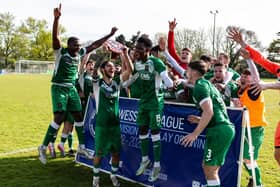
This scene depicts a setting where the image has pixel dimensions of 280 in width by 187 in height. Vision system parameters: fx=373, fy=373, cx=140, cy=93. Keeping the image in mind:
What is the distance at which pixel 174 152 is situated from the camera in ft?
20.3

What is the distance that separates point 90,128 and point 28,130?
15.0 ft

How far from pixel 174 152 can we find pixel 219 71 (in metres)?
1.58

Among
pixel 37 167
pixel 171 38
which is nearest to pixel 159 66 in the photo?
pixel 171 38

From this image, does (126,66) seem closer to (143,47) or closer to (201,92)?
(143,47)

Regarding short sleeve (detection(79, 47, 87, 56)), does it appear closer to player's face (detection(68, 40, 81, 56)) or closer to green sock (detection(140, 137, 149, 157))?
player's face (detection(68, 40, 81, 56))

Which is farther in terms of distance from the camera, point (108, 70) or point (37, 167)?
point (37, 167)

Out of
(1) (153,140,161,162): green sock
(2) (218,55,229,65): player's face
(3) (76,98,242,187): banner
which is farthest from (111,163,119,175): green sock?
(2) (218,55,229,65): player's face

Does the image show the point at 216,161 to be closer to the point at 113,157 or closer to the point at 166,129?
the point at 166,129

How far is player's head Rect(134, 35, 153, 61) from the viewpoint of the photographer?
605 cm

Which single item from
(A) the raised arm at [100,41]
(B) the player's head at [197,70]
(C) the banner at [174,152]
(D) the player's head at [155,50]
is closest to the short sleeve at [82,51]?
(A) the raised arm at [100,41]

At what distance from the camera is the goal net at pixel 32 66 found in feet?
293

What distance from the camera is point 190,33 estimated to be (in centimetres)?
7669

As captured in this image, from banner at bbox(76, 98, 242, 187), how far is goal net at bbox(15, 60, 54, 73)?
279ft

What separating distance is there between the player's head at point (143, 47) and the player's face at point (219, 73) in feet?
4.11
